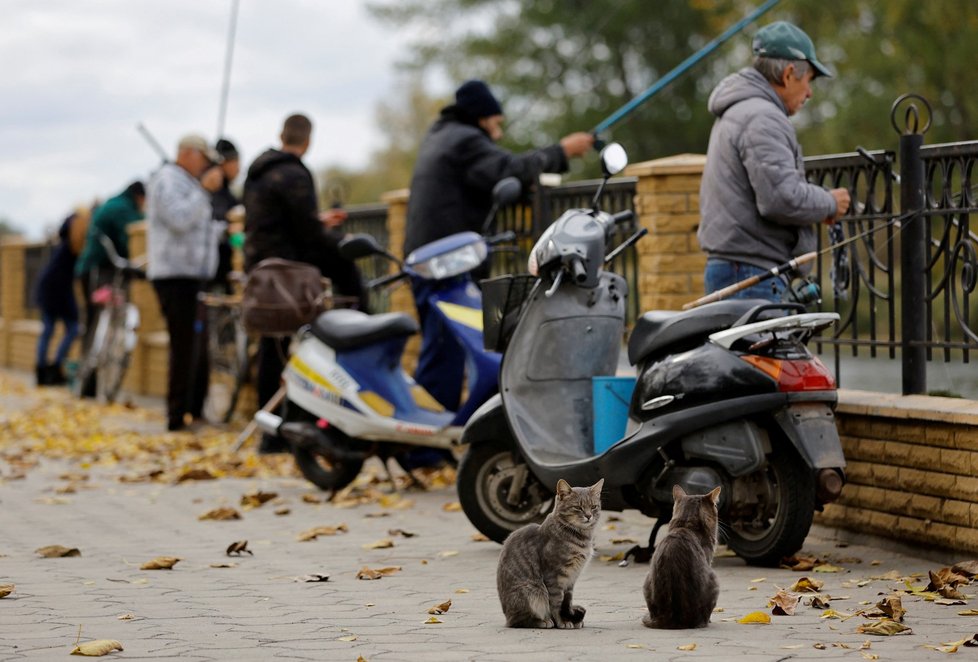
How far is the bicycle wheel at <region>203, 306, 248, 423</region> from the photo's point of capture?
1509 centimetres

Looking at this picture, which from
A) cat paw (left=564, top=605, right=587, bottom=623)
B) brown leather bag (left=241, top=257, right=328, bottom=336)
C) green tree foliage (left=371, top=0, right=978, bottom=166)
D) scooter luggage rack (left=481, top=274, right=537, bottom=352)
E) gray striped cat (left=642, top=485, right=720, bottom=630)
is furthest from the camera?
green tree foliage (left=371, top=0, right=978, bottom=166)

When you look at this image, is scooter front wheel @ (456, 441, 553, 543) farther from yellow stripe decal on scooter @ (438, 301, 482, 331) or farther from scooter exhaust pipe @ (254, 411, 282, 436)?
scooter exhaust pipe @ (254, 411, 282, 436)

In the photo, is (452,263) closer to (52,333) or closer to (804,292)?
(804,292)

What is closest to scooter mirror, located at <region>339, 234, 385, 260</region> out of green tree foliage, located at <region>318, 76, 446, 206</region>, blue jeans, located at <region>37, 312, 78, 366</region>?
blue jeans, located at <region>37, 312, 78, 366</region>

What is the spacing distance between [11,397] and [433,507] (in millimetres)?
12217

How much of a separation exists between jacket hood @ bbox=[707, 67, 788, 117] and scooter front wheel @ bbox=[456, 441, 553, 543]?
1838 mm

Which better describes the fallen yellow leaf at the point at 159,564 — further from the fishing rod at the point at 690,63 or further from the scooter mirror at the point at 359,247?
the fishing rod at the point at 690,63

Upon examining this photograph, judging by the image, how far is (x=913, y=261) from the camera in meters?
8.16

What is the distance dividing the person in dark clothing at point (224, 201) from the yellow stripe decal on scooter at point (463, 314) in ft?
21.1

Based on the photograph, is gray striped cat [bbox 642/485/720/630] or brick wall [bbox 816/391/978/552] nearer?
gray striped cat [bbox 642/485/720/630]

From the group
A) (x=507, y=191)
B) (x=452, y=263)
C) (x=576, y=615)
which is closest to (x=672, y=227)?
(x=507, y=191)

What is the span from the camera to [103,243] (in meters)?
18.8

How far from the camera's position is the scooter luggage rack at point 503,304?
27.3ft

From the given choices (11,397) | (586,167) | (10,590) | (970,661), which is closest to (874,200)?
(970,661)
